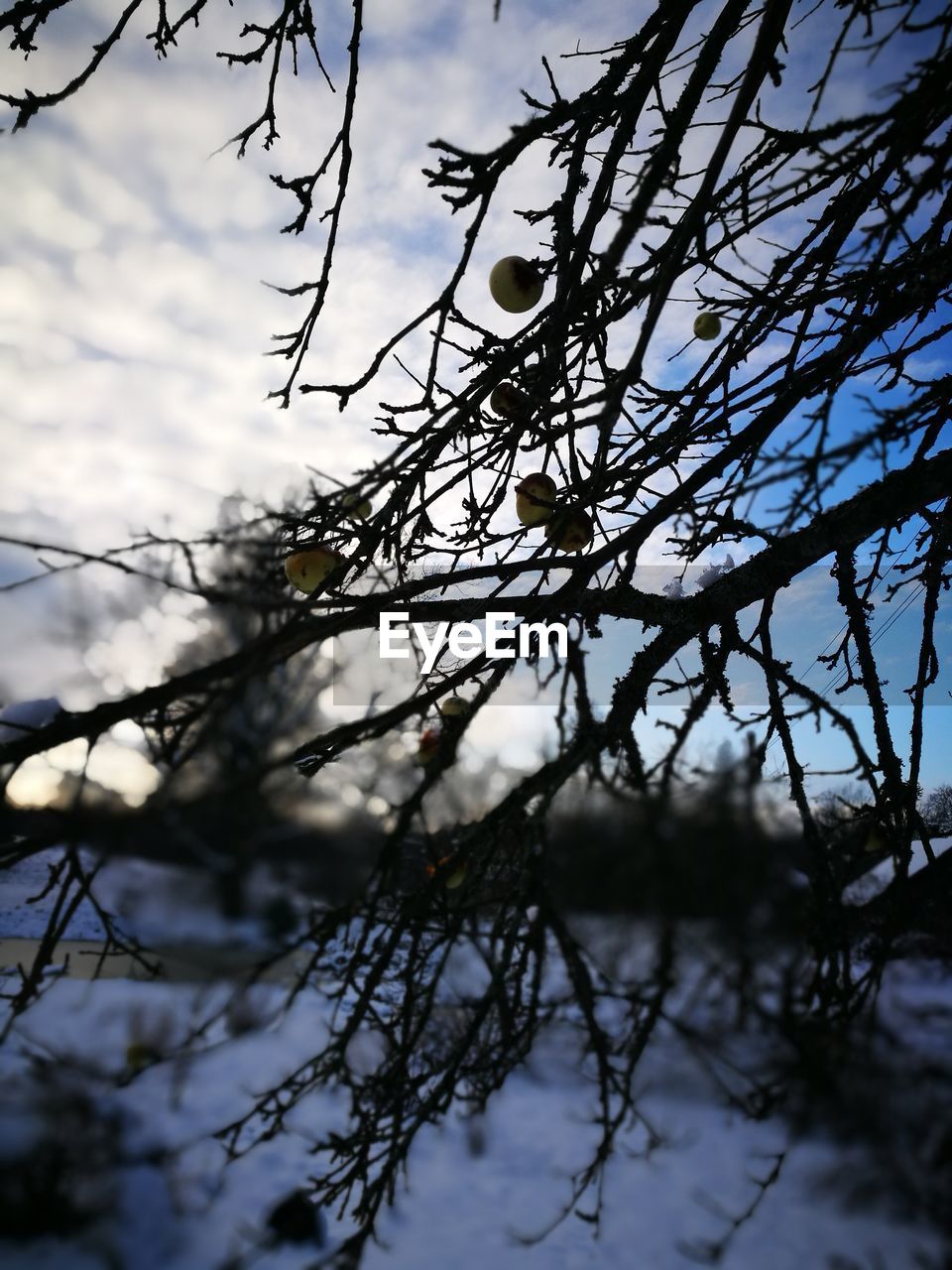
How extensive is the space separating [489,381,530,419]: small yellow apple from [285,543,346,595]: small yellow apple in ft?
2.04

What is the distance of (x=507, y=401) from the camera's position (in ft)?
6.47

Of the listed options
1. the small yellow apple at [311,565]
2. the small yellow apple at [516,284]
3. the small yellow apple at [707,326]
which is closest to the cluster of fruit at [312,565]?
the small yellow apple at [311,565]

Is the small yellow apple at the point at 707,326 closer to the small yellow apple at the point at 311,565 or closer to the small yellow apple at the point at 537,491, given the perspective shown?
the small yellow apple at the point at 537,491

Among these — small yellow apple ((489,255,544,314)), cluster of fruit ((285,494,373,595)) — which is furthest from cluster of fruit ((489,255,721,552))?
cluster of fruit ((285,494,373,595))

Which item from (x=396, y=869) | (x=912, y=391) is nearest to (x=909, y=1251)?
(x=396, y=869)

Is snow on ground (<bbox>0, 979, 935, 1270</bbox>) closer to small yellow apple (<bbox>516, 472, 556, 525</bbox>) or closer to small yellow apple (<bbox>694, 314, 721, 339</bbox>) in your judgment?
small yellow apple (<bbox>516, 472, 556, 525</bbox>)

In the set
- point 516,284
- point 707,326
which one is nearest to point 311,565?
point 516,284

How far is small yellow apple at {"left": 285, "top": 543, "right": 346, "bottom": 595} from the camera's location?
1.91 meters

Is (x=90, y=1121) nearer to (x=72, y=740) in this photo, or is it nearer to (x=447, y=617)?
(x=72, y=740)

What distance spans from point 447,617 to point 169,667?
762 millimetres

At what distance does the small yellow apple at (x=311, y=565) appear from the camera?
1909 millimetres

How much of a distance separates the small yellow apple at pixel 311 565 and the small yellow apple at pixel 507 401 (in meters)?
0.62

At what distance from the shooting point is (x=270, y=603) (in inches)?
34.7

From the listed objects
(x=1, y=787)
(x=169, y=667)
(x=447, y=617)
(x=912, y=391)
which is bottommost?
(x=1, y=787)
